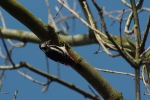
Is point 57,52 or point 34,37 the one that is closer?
point 57,52

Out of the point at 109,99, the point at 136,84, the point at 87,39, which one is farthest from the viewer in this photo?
the point at 87,39

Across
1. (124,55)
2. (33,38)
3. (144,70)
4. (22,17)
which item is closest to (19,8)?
(22,17)

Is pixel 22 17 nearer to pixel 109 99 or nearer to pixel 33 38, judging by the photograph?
pixel 109 99

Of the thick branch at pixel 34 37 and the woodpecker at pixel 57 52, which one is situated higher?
the thick branch at pixel 34 37

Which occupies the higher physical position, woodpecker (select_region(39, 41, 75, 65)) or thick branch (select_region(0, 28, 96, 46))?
thick branch (select_region(0, 28, 96, 46))

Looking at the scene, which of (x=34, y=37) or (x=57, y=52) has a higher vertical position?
(x=34, y=37)

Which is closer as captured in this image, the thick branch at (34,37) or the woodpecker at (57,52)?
the woodpecker at (57,52)

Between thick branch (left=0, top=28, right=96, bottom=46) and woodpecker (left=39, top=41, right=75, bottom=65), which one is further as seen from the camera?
thick branch (left=0, top=28, right=96, bottom=46)

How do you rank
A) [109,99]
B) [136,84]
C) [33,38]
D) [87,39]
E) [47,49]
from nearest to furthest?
[136,84], [47,49], [109,99], [87,39], [33,38]
